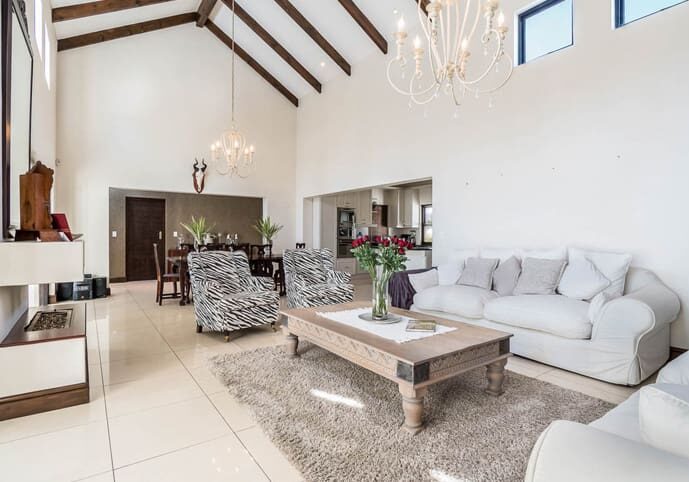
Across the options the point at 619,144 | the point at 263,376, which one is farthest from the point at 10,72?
the point at 619,144

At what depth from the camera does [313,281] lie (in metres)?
5.06

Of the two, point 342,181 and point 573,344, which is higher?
point 342,181

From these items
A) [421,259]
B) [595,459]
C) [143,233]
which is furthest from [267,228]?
[595,459]

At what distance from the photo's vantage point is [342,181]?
7918 mm

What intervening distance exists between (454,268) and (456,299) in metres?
0.77

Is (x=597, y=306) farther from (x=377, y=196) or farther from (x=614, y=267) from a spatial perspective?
(x=377, y=196)

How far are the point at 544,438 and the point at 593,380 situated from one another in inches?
101

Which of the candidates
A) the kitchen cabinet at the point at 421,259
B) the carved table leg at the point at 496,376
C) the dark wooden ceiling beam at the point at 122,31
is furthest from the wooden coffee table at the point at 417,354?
the dark wooden ceiling beam at the point at 122,31

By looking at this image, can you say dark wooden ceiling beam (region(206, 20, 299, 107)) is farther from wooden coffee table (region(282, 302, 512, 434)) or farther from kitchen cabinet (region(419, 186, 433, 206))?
wooden coffee table (region(282, 302, 512, 434))

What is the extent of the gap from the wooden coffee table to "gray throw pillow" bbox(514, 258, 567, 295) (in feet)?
4.32

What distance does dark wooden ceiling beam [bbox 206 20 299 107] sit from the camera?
8188 mm

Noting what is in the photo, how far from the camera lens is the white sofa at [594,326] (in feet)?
8.94

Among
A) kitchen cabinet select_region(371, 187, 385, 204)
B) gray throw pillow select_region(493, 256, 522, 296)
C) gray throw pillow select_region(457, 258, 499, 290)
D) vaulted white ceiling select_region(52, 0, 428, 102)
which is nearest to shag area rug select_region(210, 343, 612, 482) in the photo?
gray throw pillow select_region(493, 256, 522, 296)

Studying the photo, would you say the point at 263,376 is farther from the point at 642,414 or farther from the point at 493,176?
the point at 493,176
